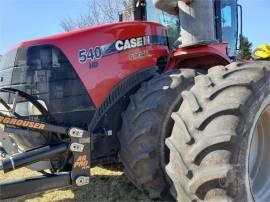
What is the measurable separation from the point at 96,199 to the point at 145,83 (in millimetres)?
1467

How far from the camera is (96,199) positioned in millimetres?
4094

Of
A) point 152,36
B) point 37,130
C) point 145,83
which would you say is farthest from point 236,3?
point 37,130

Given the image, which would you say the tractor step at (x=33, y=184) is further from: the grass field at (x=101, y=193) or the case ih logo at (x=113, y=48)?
the grass field at (x=101, y=193)

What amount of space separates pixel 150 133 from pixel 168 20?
6.82 ft

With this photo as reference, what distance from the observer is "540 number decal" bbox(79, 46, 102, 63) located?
3242 mm

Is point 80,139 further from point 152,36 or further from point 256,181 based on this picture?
point 256,181

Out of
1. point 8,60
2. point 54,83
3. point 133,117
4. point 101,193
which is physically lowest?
point 101,193

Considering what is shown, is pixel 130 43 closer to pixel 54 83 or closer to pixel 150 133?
pixel 54 83

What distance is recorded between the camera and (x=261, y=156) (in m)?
3.39

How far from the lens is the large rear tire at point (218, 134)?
102 inches

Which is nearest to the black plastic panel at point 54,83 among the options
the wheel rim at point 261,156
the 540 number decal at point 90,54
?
the 540 number decal at point 90,54

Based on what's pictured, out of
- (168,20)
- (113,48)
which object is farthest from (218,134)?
(168,20)

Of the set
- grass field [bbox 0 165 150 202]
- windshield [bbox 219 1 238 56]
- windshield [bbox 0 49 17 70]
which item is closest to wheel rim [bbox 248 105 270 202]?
grass field [bbox 0 165 150 202]

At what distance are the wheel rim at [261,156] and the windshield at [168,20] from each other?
1.57 metres
